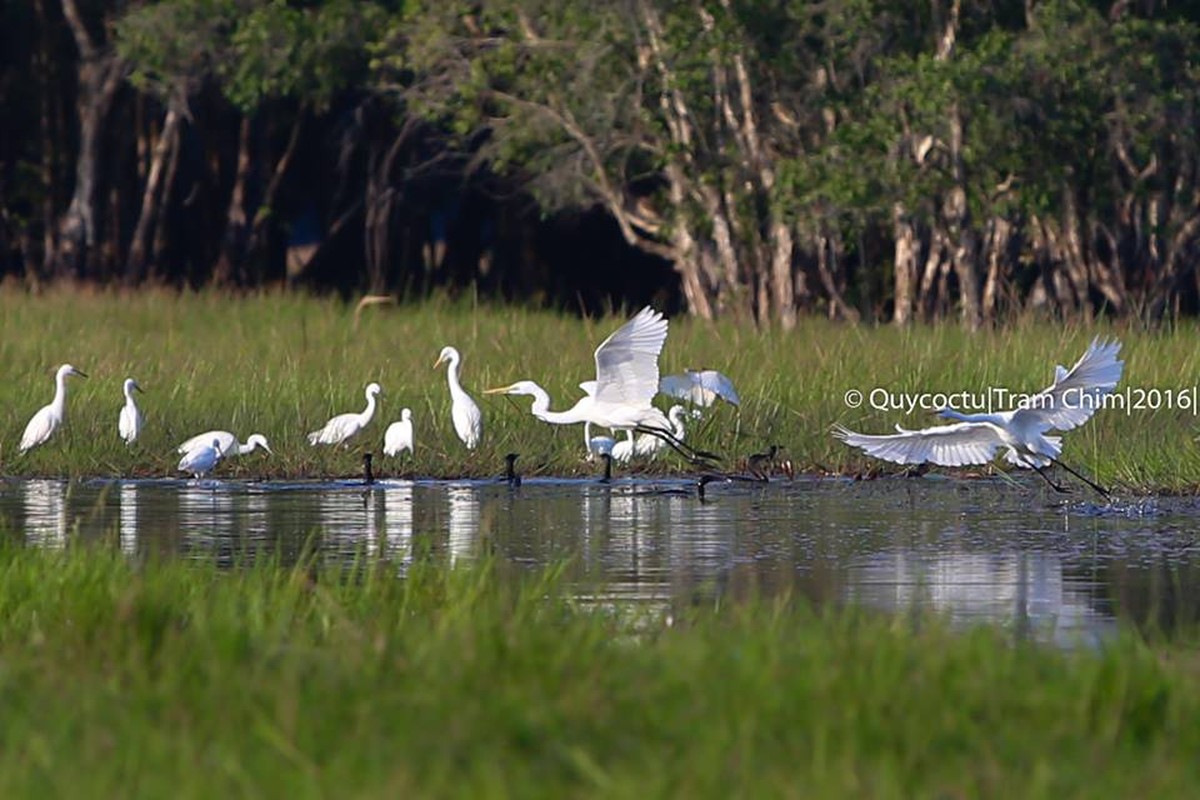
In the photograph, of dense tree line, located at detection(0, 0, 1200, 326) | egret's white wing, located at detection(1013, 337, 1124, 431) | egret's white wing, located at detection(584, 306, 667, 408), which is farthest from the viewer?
dense tree line, located at detection(0, 0, 1200, 326)

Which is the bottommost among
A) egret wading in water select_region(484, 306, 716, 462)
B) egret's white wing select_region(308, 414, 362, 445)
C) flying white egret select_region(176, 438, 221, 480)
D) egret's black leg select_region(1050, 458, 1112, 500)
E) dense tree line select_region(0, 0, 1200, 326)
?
egret's black leg select_region(1050, 458, 1112, 500)

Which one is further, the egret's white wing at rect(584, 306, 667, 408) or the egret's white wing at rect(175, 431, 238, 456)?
the egret's white wing at rect(175, 431, 238, 456)

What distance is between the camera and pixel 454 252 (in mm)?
36406

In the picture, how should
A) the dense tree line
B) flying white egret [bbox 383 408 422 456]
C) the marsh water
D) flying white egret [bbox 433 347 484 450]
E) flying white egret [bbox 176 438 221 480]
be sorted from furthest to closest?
the dense tree line < flying white egret [bbox 433 347 484 450] < flying white egret [bbox 383 408 422 456] < flying white egret [bbox 176 438 221 480] < the marsh water

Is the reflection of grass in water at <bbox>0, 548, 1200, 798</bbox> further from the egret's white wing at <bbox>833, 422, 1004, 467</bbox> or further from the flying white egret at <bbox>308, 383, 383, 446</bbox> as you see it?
the flying white egret at <bbox>308, 383, 383, 446</bbox>

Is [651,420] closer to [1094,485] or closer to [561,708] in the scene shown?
[1094,485]

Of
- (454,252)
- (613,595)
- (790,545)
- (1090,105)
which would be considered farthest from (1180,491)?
(454,252)

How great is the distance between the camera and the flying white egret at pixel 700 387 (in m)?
13.9

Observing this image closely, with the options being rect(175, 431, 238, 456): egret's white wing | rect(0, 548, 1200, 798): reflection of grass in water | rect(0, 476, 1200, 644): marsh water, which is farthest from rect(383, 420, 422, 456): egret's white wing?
rect(0, 548, 1200, 798): reflection of grass in water

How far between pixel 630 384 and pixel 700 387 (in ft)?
4.01

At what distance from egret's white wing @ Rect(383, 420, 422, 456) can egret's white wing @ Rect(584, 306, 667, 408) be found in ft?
3.75

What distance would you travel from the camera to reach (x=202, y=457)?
43.5 ft

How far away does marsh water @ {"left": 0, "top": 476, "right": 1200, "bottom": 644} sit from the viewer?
344 inches

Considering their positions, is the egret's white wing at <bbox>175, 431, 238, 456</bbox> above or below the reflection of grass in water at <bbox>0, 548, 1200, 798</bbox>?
above
